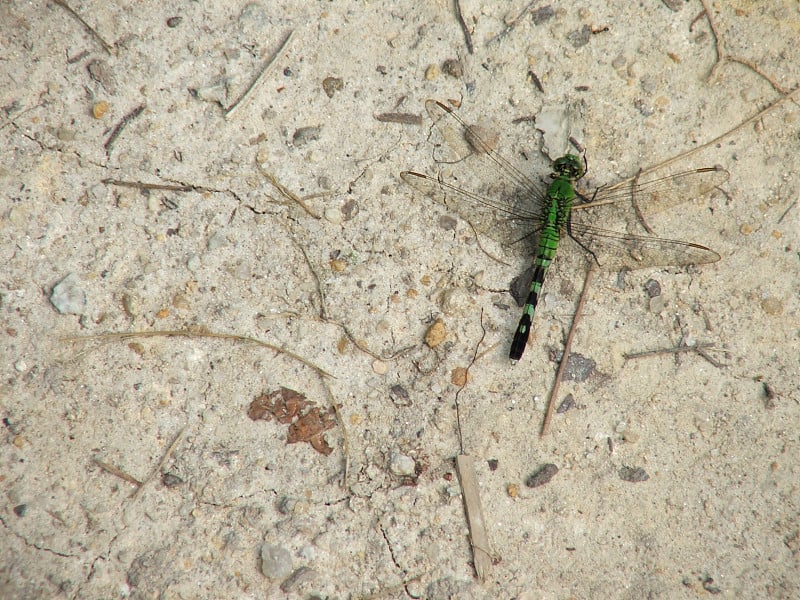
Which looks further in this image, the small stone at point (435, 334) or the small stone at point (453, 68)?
the small stone at point (453, 68)

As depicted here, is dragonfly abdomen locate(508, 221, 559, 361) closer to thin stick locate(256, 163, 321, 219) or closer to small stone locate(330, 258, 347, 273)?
small stone locate(330, 258, 347, 273)

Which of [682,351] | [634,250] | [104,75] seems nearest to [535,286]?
[634,250]

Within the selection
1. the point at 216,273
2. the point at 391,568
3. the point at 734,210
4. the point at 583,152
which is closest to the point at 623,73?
the point at 583,152

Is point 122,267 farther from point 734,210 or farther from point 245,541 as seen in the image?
point 734,210

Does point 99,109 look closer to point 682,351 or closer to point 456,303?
point 456,303

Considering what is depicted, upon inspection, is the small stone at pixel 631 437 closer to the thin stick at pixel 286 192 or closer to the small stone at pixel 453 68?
the thin stick at pixel 286 192

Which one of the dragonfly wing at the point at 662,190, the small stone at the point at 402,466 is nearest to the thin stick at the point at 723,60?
the dragonfly wing at the point at 662,190
